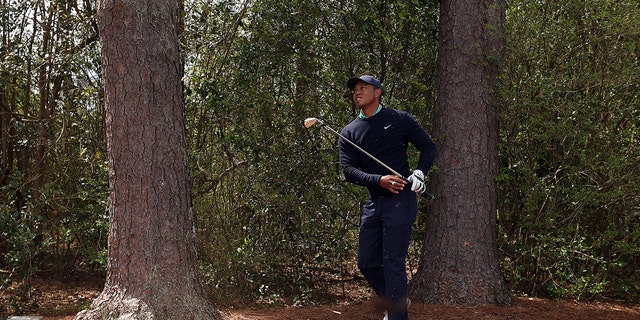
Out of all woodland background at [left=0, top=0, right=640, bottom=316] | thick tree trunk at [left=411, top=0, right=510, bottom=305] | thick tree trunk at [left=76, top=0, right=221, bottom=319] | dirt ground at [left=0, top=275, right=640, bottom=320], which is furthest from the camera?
woodland background at [left=0, top=0, right=640, bottom=316]

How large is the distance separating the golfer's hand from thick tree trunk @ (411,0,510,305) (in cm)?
136

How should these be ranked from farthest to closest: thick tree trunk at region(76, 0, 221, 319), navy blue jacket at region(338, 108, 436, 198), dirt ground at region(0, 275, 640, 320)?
dirt ground at region(0, 275, 640, 320), navy blue jacket at region(338, 108, 436, 198), thick tree trunk at region(76, 0, 221, 319)

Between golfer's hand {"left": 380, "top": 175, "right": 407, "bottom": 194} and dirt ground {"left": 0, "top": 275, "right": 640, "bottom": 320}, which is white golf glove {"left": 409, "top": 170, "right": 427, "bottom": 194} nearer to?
golfer's hand {"left": 380, "top": 175, "right": 407, "bottom": 194}

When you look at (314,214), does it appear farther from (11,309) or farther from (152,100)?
(11,309)

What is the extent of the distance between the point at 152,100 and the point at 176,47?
1.54 ft


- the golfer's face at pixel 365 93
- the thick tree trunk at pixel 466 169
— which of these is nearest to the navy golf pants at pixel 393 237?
the golfer's face at pixel 365 93

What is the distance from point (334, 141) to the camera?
6.58m

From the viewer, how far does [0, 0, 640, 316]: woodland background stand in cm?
620

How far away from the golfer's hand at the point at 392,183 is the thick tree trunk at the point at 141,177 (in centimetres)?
143

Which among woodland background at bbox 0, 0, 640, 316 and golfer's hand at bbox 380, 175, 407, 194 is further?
woodland background at bbox 0, 0, 640, 316

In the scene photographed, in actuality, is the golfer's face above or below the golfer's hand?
above

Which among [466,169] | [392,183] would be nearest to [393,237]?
[392,183]

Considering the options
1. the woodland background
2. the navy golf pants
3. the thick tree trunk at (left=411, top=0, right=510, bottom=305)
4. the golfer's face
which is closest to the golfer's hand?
the navy golf pants

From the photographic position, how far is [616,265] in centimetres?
634
